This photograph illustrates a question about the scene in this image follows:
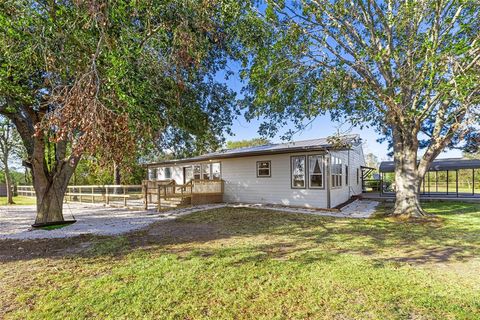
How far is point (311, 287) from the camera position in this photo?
3.61 meters

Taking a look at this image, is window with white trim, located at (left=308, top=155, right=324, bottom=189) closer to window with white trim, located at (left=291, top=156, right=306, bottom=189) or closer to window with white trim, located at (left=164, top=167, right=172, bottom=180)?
window with white trim, located at (left=291, top=156, right=306, bottom=189)

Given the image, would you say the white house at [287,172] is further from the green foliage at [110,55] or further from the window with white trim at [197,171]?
the green foliage at [110,55]

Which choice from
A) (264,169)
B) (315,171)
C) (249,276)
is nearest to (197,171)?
(264,169)

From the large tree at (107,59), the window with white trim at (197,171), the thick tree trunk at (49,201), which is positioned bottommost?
the thick tree trunk at (49,201)

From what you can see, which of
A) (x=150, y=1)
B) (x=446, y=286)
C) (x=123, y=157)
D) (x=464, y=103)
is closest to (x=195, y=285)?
(x=123, y=157)

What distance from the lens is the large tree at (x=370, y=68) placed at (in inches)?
281

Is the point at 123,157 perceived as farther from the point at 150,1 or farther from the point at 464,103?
the point at 464,103

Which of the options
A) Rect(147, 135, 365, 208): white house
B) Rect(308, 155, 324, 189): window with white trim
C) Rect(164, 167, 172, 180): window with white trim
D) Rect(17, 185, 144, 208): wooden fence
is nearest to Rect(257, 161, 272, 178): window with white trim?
Rect(147, 135, 365, 208): white house

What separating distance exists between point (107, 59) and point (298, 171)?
32.3ft

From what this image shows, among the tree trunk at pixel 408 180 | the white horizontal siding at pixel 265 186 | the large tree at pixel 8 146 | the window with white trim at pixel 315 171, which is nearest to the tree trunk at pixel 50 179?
the white horizontal siding at pixel 265 186

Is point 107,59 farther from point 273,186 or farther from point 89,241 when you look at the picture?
point 273,186

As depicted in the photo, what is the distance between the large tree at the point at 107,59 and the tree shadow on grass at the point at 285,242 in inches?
102

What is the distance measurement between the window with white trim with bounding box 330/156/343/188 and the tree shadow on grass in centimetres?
388

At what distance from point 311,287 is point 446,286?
188 cm
